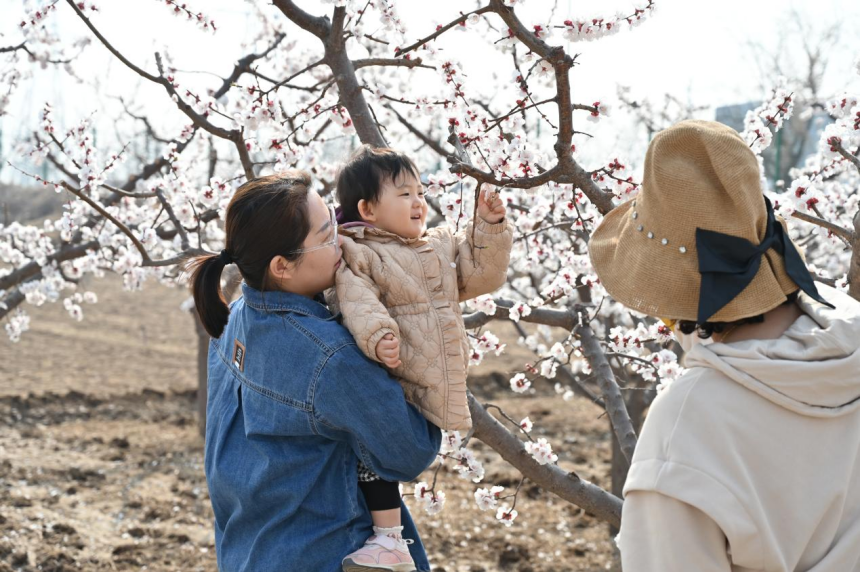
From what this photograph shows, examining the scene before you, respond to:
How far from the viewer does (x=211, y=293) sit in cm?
176

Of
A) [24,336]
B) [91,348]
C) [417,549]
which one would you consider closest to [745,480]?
[417,549]

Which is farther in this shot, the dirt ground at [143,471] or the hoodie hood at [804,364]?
the dirt ground at [143,471]

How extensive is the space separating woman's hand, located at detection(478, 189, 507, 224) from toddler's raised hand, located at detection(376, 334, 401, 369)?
46 centimetres

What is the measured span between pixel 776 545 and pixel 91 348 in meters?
10.6

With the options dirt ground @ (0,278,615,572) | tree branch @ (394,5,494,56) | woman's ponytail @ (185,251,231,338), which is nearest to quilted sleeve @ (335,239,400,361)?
woman's ponytail @ (185,251,231,338)

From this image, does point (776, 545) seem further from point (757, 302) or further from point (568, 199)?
point (568, 199)

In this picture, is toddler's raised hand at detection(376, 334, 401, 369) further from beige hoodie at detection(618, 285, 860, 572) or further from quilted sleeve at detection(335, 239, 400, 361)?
beige hoodie at detection(618, 285, 860, 572)

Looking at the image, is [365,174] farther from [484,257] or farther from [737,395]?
[737,395]

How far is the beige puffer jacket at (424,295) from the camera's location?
1.70 m

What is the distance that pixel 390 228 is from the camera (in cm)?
194

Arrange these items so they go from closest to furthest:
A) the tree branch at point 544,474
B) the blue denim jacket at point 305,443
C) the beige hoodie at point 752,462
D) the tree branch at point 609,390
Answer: the beige hoodie at point 752,462
the blue denim jacket at point 305,443
the tree branch at point 544,474
the tree branch at point 609,390

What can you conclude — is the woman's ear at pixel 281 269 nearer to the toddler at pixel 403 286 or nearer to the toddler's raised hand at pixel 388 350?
the toddler at pixel 403 286

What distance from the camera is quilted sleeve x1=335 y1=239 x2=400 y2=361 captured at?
5.32 ft

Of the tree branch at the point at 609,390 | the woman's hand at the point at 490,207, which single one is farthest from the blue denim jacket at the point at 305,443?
the tree branch at the point at 609,390
